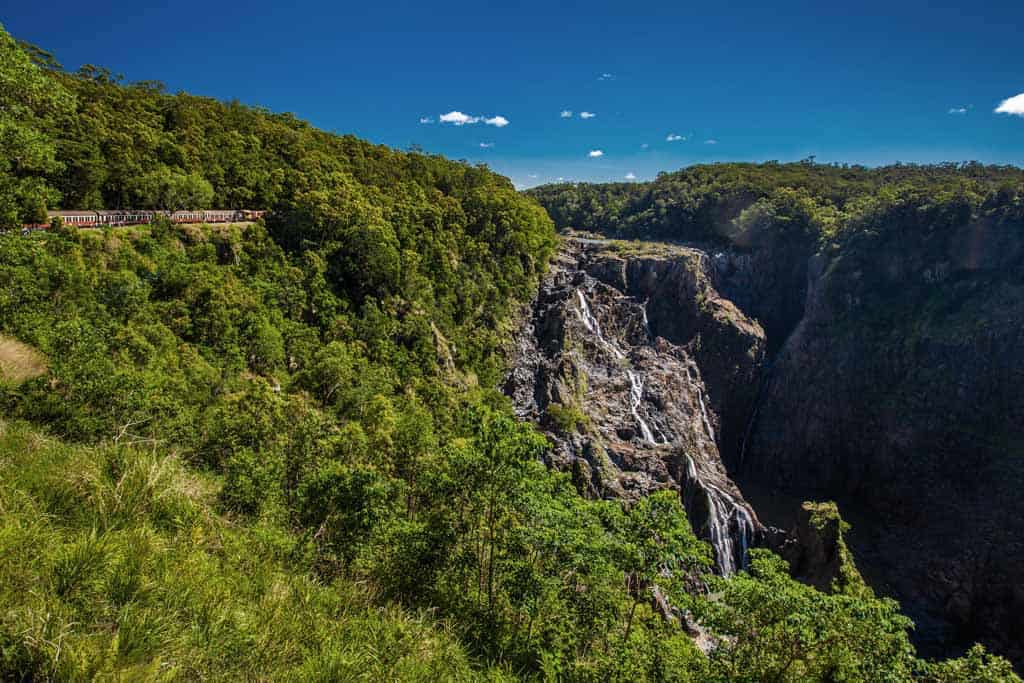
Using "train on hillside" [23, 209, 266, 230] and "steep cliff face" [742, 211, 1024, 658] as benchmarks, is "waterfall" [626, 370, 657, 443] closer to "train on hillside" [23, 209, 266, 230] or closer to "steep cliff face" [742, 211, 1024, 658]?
"steep cliff face" [742, 211, 1024, 658]

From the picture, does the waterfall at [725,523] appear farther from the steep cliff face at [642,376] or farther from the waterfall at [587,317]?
the waterfall at [587,317]

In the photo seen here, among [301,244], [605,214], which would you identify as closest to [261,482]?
[301,244]

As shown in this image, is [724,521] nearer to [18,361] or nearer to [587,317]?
[587,317]

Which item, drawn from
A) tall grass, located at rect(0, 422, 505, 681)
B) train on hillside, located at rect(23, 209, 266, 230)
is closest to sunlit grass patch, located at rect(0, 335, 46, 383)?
tall grass, located at rect(0, 422, 505, 681)

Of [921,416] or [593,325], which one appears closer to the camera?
[921,416]

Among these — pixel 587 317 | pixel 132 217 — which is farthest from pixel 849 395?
pixel 132 217

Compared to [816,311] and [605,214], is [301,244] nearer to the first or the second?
[816,311]
